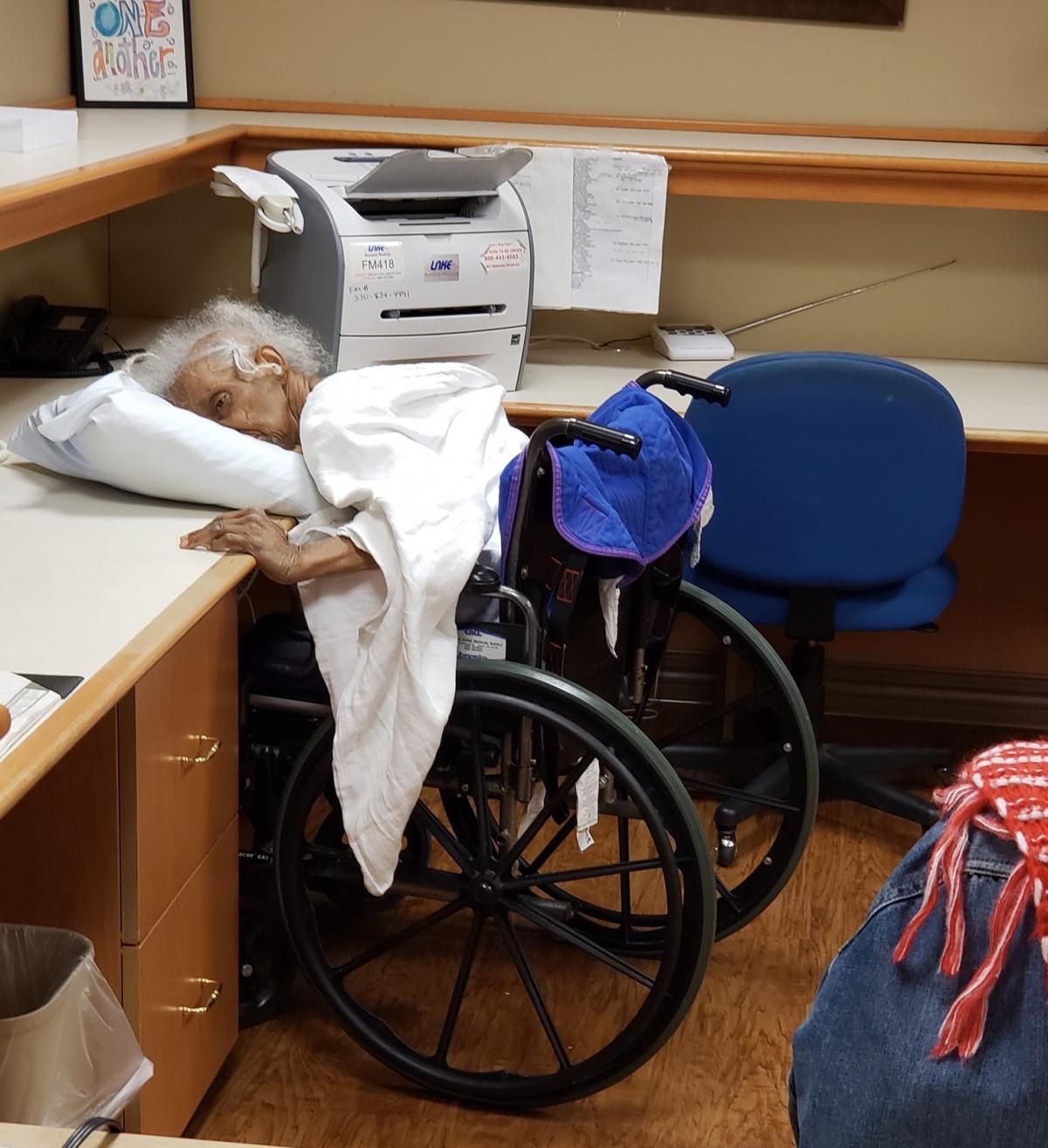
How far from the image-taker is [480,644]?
183cm

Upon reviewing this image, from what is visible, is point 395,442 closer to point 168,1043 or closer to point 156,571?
point 156,571

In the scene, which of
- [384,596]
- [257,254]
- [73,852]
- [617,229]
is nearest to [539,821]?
[384,596]

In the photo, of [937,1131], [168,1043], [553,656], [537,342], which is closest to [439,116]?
[537,342]

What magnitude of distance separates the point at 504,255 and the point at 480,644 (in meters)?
0.87

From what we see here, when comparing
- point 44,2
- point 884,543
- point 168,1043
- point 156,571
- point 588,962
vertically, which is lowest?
point 588,962

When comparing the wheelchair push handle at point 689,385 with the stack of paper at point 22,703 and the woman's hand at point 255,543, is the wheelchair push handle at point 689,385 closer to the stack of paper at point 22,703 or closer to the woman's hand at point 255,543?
the woman's hand at point 255,543

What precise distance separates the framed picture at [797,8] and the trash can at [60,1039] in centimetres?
210

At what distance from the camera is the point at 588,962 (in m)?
2.27

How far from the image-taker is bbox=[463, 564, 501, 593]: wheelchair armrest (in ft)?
5.79

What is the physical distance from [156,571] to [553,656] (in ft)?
1.65

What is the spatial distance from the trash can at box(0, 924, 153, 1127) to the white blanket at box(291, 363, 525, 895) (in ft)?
1.34

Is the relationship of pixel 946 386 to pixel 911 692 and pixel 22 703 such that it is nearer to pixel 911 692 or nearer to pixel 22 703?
pixel 911 692

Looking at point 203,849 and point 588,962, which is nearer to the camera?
point 203,849

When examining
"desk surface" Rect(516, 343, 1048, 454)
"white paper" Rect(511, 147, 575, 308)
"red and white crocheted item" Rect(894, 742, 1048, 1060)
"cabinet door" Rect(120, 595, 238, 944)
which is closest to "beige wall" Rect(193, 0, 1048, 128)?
"white paper" Rect(511, 147, 575, 308)
